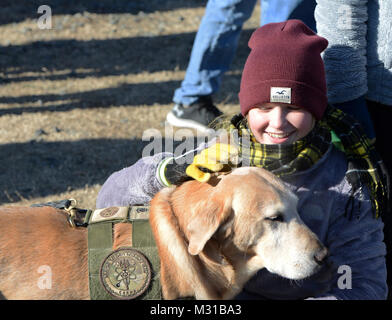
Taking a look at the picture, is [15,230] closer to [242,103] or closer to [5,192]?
[242,103]

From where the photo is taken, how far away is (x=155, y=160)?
3.19 m

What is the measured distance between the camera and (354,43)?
300 centimetres

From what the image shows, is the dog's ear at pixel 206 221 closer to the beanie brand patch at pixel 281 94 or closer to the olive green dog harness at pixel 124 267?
the olive green dog harness at pixel 124 267

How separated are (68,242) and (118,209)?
305 millimetres

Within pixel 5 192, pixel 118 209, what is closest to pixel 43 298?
pixel 118 209

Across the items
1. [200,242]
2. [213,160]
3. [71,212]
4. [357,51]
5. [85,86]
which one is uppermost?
[85,86]

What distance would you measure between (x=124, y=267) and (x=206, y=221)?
470 millimetres

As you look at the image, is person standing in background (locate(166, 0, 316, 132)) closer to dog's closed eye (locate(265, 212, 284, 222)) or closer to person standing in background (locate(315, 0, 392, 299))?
person standing in background (locate(315, 0, 392, 299))

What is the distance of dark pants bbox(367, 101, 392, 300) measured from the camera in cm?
328

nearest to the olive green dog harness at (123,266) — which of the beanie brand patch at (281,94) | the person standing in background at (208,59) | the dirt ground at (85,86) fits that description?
the beanie brand patch at (281,94)

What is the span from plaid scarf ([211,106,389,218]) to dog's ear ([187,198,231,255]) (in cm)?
40

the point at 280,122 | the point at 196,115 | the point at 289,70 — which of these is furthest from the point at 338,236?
the point at 196,115

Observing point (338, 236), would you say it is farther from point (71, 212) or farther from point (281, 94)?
point (71, 212)

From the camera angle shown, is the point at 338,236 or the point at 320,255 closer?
the point at 320,255
